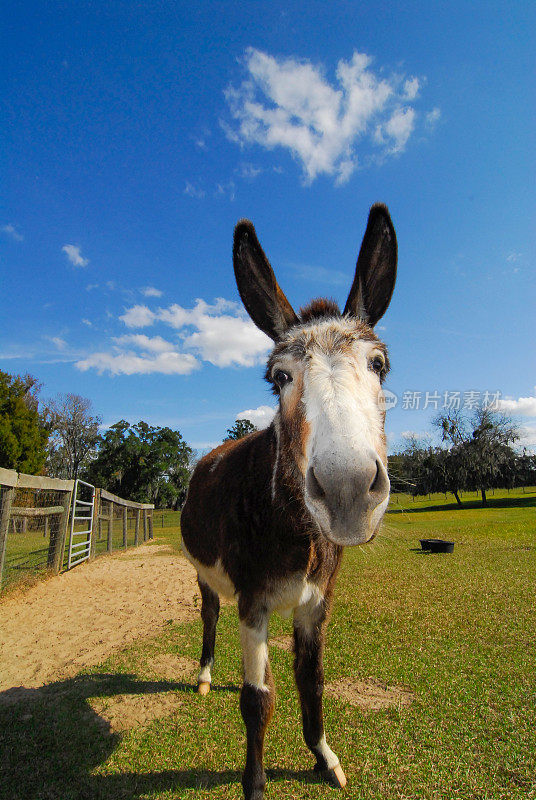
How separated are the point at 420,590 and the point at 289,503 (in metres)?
7.47

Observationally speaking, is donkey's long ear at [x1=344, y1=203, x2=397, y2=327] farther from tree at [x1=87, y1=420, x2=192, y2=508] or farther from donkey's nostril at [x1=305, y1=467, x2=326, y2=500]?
tree at [x1=87, y1=420, x2=192, y2=508]

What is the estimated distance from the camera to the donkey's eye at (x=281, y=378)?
7.29ft

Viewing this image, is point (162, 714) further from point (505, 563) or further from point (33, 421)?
point (33, 421)

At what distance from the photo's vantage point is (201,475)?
4.36 m

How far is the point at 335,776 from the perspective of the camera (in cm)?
274

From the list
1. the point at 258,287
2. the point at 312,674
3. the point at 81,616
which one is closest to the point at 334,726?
the point at 312,674

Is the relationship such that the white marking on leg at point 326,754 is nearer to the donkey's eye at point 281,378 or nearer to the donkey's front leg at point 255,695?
the donkey's front leg at point 255,695

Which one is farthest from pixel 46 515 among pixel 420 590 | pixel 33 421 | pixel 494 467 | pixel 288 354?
pixel 494 467

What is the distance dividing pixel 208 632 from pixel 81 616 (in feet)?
12.7

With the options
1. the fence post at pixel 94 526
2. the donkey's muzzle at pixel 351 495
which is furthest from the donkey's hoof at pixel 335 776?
the fence post at pixel 94 526

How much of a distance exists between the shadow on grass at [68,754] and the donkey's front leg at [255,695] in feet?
1.55

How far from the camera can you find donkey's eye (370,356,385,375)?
226cm

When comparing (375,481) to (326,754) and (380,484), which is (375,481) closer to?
(380,484)

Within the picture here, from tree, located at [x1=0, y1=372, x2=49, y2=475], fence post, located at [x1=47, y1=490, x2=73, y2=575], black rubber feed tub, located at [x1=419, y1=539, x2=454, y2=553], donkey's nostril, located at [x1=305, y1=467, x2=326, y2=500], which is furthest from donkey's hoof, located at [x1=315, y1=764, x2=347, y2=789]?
tree, located at [x1=0, y1=372, x2=49, y2=475]
